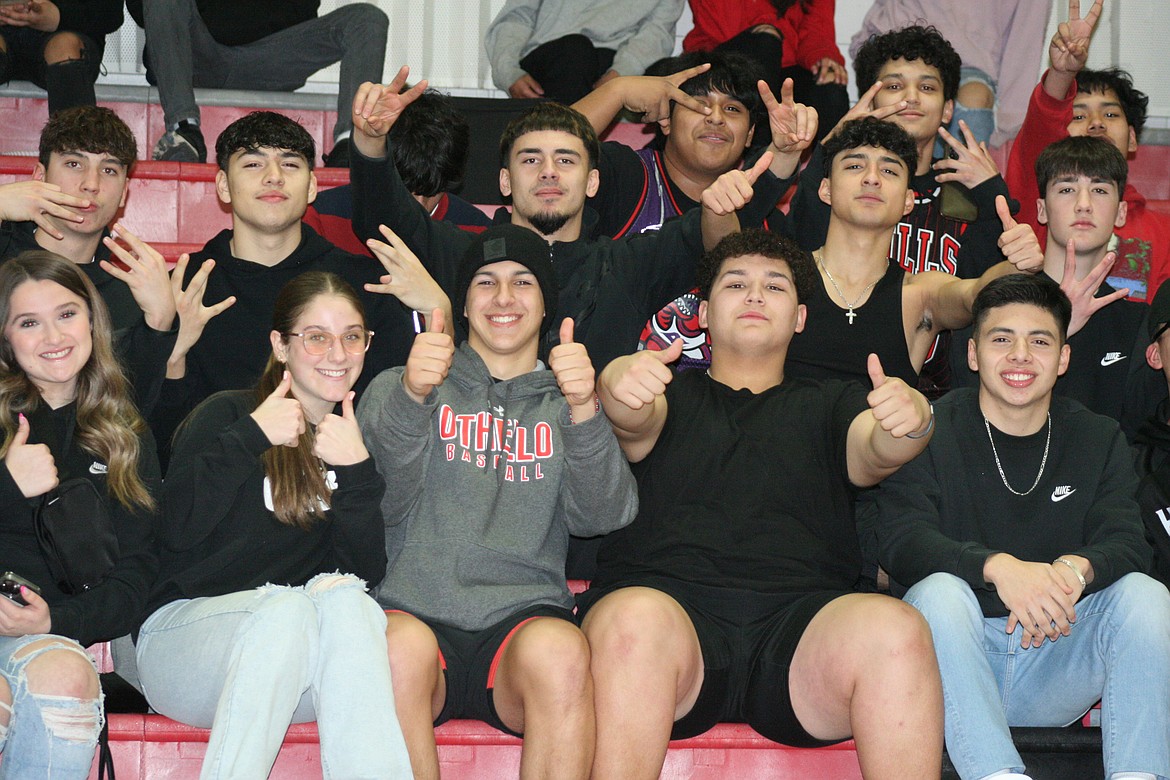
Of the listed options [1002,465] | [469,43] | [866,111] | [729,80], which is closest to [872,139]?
[866,111]

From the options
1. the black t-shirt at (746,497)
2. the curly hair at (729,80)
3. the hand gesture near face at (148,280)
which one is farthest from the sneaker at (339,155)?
the black t-shirt at (746,497)

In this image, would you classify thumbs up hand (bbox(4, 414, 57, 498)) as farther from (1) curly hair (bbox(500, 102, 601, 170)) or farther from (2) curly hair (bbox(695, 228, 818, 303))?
(1) curly hair (bbox(500, 102, 601, 170))

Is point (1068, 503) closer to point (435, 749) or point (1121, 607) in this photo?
point (1121, 607)

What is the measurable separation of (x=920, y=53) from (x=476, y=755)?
2404 millimetres

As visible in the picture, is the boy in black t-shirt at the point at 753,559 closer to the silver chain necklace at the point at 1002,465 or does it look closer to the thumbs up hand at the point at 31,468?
the silver chain necklace at the point at 1002,465

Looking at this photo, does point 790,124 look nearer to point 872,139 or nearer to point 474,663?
point 872,139

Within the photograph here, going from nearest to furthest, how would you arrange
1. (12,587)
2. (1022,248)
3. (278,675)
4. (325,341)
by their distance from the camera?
(278,675), (12,587), (325,341), (1022,248)

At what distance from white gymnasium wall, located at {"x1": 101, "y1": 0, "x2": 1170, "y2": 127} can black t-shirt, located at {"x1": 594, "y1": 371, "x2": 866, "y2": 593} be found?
10.3ft

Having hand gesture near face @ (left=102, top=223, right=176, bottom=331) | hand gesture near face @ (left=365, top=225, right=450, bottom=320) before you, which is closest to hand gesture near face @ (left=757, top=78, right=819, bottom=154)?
hand gesture near face @ (left=365, top=225, right=450, bottom=320)

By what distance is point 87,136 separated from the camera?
300 centimetres

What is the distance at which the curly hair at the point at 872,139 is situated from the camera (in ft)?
10.1

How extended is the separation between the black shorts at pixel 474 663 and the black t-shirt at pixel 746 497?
26cm

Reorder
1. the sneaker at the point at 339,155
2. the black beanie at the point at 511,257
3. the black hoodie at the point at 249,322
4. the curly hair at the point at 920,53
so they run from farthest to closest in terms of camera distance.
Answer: the sneaker at the point at 339,155 < the curly hair at the point at 920,53 < the black hoodie at the point at 249,322 < the black beanie at the point at 511,257

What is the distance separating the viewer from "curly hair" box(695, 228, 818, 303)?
257 centimetres
